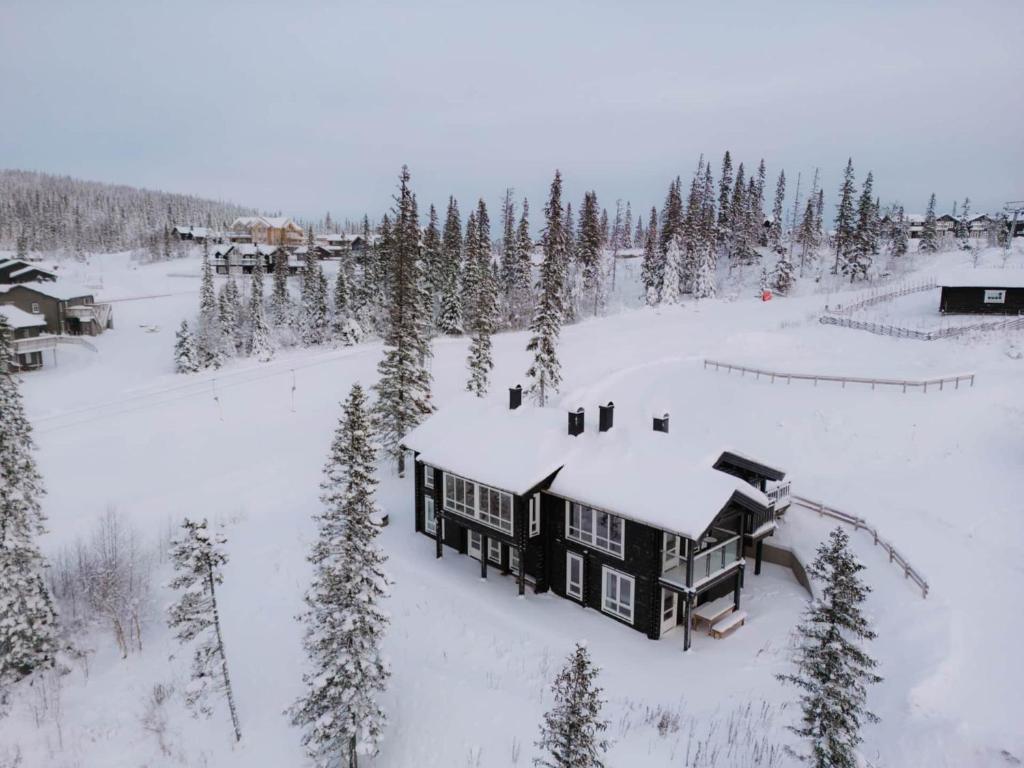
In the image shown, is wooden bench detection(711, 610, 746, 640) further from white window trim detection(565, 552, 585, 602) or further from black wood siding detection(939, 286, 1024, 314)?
black wood siding detection(939, 286, 1024, 314)

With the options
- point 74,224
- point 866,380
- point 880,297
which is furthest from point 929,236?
point 74,224

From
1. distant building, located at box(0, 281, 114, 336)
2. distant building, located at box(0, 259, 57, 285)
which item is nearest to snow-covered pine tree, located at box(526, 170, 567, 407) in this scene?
distant building, located at box(0, 281, 114, 336)

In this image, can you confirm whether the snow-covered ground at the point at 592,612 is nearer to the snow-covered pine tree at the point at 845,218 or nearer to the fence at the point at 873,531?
the fence at the point at 873,531

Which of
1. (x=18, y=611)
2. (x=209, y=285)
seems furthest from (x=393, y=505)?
(x=209, y=285)

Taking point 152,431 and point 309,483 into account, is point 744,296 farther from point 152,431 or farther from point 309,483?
point 152,431

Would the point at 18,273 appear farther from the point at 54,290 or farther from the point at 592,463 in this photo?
the point at 592,463

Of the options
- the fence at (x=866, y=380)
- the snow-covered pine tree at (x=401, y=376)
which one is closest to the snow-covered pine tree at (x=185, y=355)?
the snow-covered pine tree at (x=401, y=376)
